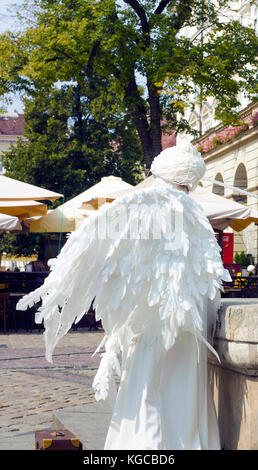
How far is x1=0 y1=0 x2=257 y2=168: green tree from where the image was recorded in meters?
16.4

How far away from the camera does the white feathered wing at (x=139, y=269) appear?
10.2 ft

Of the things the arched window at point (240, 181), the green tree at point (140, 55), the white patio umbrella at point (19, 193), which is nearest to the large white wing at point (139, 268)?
the white patio umbrella at point (19, 193)

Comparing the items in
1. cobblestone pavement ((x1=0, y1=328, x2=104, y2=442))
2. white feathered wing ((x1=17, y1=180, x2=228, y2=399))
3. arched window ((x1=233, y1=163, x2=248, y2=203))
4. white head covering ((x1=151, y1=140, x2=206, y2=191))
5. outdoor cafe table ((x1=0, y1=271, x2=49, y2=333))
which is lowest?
cobblestone pavement ((x1=0, y1=328, x2=104, y2=442))

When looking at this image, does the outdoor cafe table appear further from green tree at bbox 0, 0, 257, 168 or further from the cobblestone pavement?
green tree at bbox 0, 0, 257, 168

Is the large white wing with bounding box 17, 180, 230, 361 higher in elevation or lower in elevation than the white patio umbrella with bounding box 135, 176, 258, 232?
lower

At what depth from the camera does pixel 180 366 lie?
10.6ft

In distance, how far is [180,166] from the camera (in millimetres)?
3398

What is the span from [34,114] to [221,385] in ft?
106

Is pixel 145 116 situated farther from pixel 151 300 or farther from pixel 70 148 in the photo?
pixel 70 148

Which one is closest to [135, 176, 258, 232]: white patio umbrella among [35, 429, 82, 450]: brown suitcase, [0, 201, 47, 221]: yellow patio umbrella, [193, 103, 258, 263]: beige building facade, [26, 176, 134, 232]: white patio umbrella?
[26, 176, 134, 232]: white patio umbrella

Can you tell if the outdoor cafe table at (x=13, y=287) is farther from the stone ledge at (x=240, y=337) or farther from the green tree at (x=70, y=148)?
the green tree at (x=70, y=148)

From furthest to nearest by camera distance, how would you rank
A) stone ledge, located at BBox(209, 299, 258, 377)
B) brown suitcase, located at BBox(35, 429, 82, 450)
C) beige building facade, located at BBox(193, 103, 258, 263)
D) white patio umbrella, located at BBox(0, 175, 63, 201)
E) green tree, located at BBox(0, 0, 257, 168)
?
beige building facade, located at BBox(193, 103, 258, 263) → green tree, located at BBox(0, 0, 257, 168) → white patio umbrella, located at BBox(0, 175, 63, 201) → brown suitcase, located at BBox(35, 429, 82, 450) → stone ledge, located at BBox(209, 299, 258, 377)

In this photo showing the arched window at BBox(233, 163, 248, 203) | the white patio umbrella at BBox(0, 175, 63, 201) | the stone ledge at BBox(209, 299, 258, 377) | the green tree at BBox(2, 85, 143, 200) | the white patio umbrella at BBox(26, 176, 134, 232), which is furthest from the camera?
the green tree at BBox(2, 85, 143, 200)

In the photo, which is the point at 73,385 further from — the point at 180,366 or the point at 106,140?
the point at 106,140
